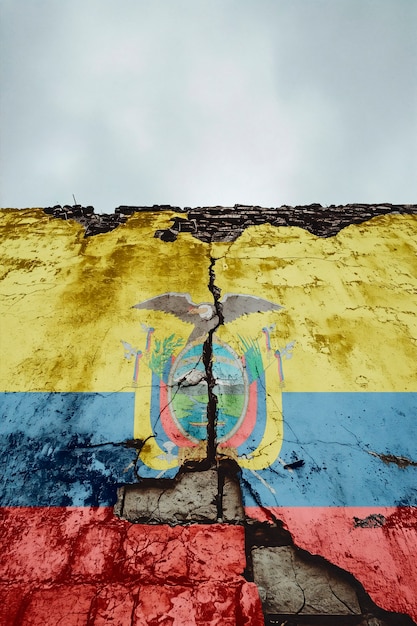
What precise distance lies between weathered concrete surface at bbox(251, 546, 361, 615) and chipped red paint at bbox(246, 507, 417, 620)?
9 cm

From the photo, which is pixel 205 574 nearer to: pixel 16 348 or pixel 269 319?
pixel 269 319

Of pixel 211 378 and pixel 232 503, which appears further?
pixel 211 378

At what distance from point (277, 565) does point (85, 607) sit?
995mm

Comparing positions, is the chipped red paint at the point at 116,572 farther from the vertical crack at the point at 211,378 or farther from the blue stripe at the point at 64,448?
the vertical crack at the point at 211,378

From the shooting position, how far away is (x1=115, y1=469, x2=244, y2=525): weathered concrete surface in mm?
2031

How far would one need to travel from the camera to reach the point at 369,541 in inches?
76.5

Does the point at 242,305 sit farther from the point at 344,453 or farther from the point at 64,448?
the point at 64,448

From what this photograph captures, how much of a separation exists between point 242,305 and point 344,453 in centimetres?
123

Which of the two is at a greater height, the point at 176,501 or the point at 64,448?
the point at 64,448

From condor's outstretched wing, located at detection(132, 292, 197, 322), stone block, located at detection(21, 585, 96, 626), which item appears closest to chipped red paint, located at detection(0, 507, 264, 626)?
stone block, located at detection(21, 585, 96, 626)

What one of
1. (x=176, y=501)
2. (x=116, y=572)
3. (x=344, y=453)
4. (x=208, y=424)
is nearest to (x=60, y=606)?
(x=116, y=572)

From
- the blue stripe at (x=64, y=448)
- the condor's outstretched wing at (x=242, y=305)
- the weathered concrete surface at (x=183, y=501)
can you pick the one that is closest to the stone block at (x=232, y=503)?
the weathered concrete surface at (x=183, y=501)

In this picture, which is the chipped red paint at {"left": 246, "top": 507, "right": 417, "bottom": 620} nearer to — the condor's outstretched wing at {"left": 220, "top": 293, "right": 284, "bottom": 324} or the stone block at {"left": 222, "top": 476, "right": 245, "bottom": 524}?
the stone block at {"left": 222, "top": 476, "right": 245, "bottom": 524}

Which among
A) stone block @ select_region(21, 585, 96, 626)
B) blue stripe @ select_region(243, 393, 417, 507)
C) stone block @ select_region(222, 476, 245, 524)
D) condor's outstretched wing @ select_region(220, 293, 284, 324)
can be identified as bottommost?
stone block @ select_region(21, 585, 96, 626)
